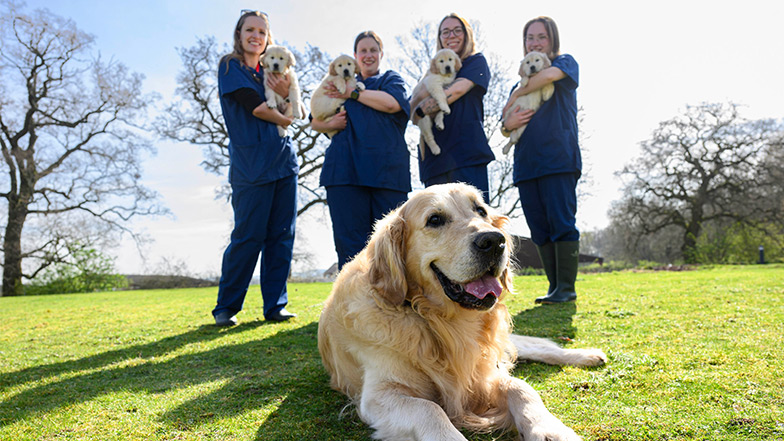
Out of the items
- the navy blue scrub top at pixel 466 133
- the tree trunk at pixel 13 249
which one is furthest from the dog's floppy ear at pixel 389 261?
the tree trunk at pixel 13 249

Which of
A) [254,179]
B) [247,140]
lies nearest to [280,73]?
[247,140]

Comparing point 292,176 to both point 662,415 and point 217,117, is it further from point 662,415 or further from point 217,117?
point 217,117

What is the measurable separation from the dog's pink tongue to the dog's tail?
2.72 feet

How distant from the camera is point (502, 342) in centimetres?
220

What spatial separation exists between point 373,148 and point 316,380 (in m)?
2.22

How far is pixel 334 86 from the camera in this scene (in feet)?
16.4

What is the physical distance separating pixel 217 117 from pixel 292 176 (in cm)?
1726

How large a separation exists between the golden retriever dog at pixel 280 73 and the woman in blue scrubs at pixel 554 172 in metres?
2.54

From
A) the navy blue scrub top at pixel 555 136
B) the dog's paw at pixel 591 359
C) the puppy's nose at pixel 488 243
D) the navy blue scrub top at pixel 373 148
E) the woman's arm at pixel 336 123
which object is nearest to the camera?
the puppy's nose at pixel 488 243

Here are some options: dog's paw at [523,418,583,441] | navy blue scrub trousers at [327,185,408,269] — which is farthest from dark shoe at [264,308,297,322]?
dog's paw at [523,418,583,441]

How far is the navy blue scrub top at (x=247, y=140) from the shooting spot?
436 centimetres

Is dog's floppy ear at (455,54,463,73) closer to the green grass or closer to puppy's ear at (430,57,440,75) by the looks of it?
puppy's ear at (430,57,440,75)

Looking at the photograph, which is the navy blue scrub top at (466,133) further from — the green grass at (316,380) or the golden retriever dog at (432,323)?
the golden retriever dog at (432,323)

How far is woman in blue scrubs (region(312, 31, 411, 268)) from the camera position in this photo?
410 centimetres
